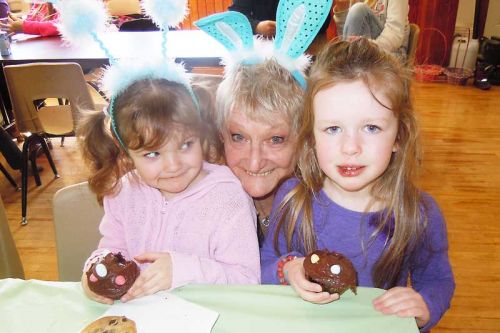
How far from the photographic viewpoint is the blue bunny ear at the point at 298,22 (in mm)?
1188

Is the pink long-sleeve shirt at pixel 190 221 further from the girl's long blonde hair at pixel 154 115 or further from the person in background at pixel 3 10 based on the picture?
the person in background at pixel 3 10

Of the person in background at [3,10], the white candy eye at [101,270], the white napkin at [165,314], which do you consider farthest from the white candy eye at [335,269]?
the person in background at [3,10]

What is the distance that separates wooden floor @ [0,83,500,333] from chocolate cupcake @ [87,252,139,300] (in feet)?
5.26

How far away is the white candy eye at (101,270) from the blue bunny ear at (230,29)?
73cm

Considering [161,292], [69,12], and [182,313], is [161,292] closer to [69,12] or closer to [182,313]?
[182,313]

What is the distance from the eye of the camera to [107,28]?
1.13 metres

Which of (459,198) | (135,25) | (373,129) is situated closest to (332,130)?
(373,129)

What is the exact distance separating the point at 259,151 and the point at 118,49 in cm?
210

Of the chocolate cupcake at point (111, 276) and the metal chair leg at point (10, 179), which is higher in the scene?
the chocolate cupcake at point (111, 276)

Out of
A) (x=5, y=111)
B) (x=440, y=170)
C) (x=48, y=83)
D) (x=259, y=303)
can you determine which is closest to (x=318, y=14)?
(x=259, y=303)

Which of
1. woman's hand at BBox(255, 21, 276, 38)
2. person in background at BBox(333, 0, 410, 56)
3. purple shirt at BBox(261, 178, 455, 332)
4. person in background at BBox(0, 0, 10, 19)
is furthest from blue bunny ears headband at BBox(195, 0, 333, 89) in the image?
person in background at BBox(0, 0, 10, 19)

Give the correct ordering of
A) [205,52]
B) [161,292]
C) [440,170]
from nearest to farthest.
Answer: [161,292]
[205,52]
[440,170]

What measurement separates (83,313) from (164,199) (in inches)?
17.6

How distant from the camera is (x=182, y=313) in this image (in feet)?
2.93
